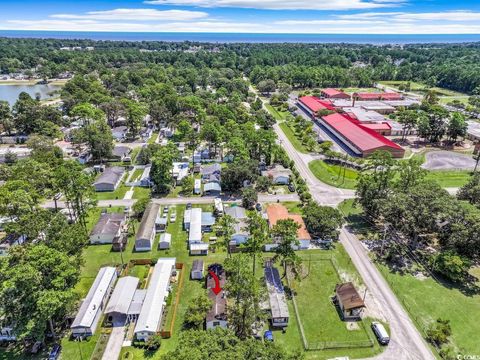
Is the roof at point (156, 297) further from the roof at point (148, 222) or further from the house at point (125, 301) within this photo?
the roof at point (148, 222)

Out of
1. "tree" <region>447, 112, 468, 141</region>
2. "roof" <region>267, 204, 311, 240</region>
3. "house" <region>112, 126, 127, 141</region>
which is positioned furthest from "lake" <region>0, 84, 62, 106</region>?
"tree" <region>447, 112, 468, 141</region>

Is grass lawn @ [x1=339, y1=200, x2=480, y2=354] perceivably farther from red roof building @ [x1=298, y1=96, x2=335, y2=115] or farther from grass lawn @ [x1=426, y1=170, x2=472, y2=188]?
red roof building @ [x1=298, y1=96, x2=335, y2=115]

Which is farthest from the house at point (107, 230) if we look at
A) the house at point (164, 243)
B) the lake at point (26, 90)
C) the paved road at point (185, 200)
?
the lake at point (26, 90)

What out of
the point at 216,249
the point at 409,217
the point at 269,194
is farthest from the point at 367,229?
the point at 216,249

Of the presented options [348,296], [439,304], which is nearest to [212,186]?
[348,296]

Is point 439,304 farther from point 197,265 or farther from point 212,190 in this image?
point 212,190

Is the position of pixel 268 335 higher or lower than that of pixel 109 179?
lower
